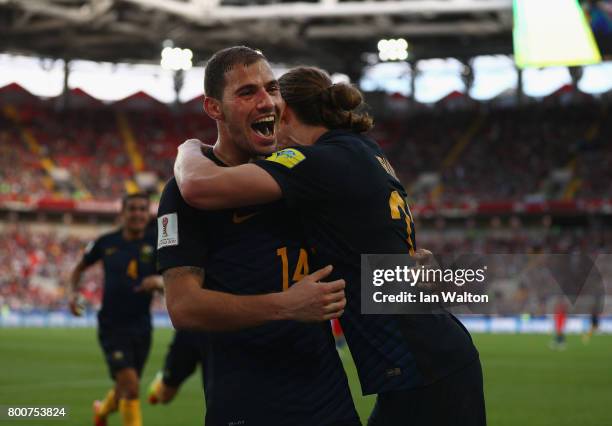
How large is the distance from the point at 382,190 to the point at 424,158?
5008 centimetres

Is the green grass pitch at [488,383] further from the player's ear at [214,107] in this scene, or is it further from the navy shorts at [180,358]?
the player's ear at [214,107]

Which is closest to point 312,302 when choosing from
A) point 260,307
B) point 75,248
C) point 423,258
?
point 260,307

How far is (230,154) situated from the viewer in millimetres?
3893

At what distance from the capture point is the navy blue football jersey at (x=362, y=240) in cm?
358

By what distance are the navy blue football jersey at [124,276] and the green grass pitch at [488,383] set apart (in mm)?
1422

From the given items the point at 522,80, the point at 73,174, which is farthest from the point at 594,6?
the point at 73,174

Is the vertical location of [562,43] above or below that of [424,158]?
above

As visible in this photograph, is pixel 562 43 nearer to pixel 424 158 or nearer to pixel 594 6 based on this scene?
pixel 594 6

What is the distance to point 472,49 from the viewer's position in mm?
52719

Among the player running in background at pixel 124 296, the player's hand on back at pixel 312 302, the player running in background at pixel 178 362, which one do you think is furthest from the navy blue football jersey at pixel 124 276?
the player's hand on back at pixel 312 302

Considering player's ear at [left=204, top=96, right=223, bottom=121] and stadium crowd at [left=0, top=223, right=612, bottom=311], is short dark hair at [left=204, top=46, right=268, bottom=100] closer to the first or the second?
player's ear at [left=204, top=96, right=223, bottom=121]

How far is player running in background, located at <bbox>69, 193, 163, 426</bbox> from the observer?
32.7ft

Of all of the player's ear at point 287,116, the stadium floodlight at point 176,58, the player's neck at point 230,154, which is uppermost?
the stadium floodlight at point 176,58

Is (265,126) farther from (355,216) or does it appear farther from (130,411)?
(130,411)
